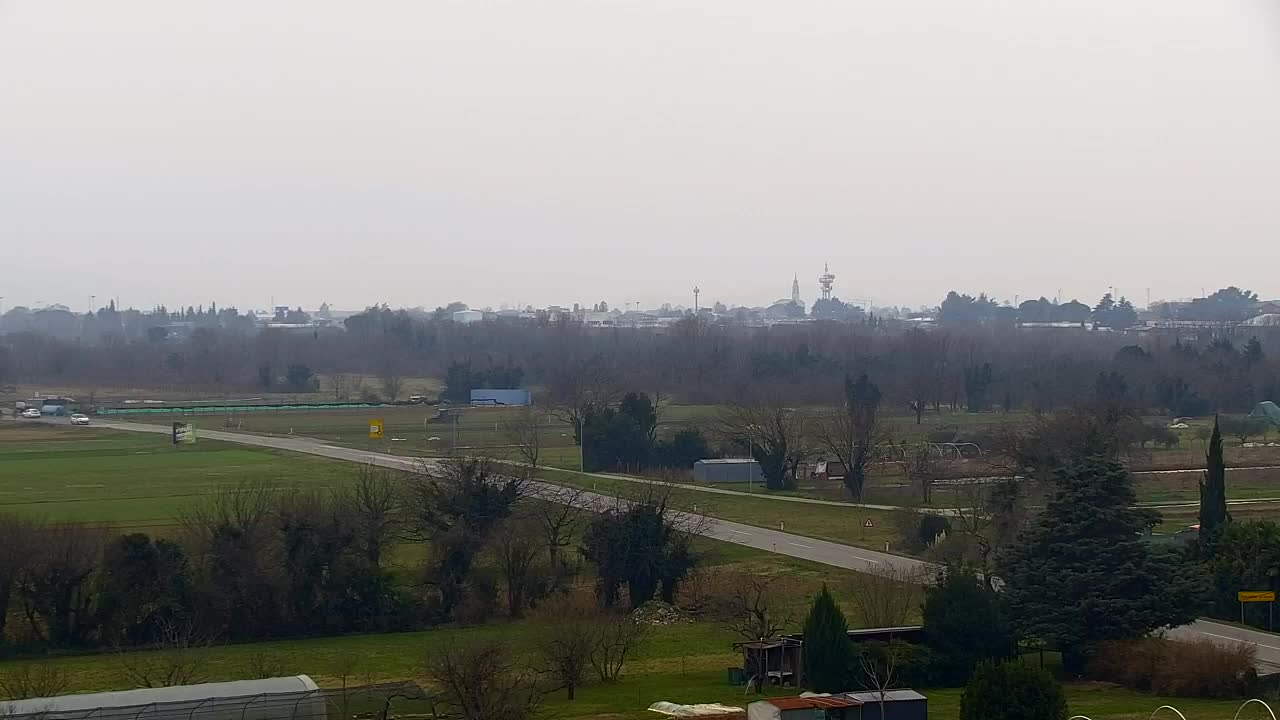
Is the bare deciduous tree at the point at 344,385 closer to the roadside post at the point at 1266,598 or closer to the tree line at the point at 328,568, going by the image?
the tree line at the point at 328,568

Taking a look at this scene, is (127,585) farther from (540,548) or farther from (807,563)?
(807,563)

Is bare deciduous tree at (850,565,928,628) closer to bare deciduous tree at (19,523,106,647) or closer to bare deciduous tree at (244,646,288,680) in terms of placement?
bare deciduous tree at (244,646,288,680)

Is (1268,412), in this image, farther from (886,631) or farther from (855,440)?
(886,631)

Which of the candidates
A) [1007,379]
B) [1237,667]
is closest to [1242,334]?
[1007,379]

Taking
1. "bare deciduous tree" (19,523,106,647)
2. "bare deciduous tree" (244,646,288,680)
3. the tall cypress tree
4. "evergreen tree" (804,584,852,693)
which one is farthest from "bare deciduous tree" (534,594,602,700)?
the tall cypress tree

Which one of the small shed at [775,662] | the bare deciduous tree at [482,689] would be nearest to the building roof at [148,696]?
the bare deciduous tree at [482,689]

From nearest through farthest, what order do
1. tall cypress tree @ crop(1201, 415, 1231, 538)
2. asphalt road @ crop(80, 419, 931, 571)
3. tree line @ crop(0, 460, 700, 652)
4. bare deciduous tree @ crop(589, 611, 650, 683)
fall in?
bare deciduous tree @ crop(589, 611, 650, 683) → tree line @ crop(0, 460, 700, 652) → tall cypress tree @ crop(1201, 415, 1231, 538) → asphalt road @ crop(80, 419, 931, 571)
